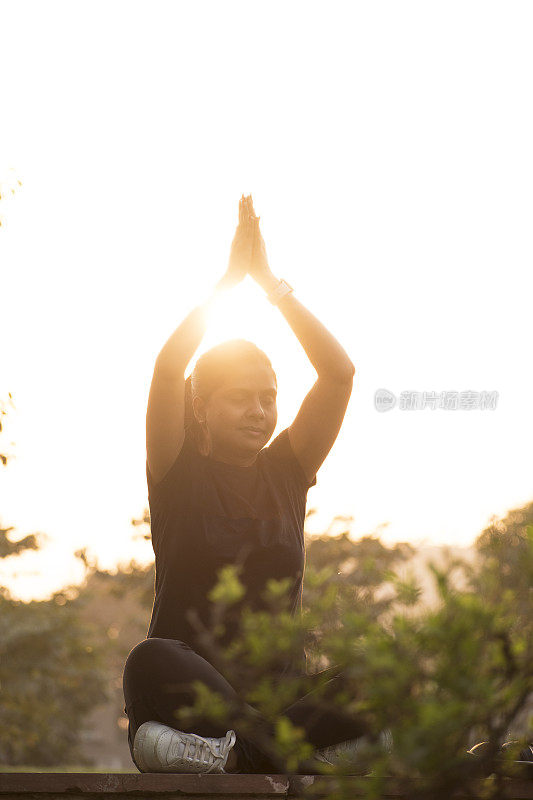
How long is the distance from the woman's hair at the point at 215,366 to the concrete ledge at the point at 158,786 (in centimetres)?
152

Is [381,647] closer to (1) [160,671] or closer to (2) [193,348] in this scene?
(1) [160,671]

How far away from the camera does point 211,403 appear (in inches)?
171

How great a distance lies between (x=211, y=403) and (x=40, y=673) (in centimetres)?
2594

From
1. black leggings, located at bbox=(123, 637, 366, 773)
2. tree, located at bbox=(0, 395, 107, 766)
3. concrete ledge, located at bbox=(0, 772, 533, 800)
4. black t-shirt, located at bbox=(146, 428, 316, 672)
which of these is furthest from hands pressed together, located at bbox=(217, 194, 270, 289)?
tree, located at bbox=(0, 395, 107, 766)

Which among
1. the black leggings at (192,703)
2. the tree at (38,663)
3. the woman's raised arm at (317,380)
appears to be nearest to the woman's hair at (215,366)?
the woman's raised arm at (317,380)

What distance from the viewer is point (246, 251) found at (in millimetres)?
4184

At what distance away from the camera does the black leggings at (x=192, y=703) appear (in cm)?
358

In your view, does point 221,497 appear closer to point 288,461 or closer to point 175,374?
point 288,461

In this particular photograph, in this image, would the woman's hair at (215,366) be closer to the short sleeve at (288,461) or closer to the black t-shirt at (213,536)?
the black t-shirt at (213,536)

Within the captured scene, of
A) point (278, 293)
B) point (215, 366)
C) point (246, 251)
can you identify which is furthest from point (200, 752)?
point (246, 251)

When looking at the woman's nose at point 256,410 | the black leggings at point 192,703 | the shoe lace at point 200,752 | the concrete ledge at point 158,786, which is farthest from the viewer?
the woman's nose at point 256,410

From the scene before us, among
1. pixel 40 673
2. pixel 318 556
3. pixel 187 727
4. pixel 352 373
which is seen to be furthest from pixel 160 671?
pixel 40 673

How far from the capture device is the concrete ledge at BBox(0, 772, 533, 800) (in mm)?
3246

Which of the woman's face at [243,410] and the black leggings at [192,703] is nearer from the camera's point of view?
the black leggings at [192,703]
